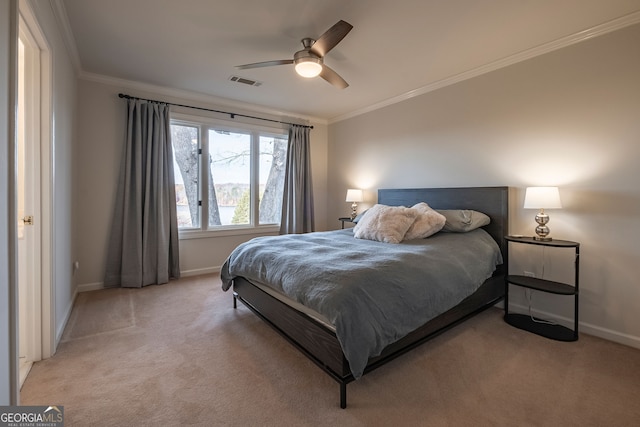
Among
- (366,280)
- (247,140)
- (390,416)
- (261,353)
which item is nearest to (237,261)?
(261,353)

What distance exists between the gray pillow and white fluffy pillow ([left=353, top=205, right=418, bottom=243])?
0.37 metres

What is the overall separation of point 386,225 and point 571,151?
176 cm

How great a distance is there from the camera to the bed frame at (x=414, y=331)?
167cm

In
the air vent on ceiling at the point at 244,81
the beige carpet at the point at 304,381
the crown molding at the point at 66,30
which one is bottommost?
the beige carpet at the point at 304,381

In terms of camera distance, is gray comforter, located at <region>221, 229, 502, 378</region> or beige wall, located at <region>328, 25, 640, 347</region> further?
beige wall, located at <region>328, 25, 640, 347</region>

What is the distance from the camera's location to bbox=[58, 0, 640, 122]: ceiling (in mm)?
2141

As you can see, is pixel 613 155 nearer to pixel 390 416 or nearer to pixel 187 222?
pixel 390 416

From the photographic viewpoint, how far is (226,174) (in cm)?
437

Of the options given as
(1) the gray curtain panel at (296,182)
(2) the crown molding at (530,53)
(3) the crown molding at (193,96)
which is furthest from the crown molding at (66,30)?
(2) the crown molding at (530,53)

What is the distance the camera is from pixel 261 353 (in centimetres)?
209

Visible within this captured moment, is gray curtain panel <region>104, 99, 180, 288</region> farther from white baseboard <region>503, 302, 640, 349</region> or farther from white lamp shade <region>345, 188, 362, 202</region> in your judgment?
white baseboard <region>503, 302, 640, 349</region>

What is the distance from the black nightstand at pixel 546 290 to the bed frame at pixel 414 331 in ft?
0.69

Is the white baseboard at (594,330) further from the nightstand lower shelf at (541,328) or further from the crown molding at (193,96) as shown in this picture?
the crown molding at (193,96)

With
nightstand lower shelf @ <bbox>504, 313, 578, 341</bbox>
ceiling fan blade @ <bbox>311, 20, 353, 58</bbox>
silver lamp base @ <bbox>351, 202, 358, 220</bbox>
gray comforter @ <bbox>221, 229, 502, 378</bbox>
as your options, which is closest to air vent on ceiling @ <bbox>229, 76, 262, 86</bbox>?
ceiling fan blade @ <bbox>311, 20, 353, 58</bbox>
